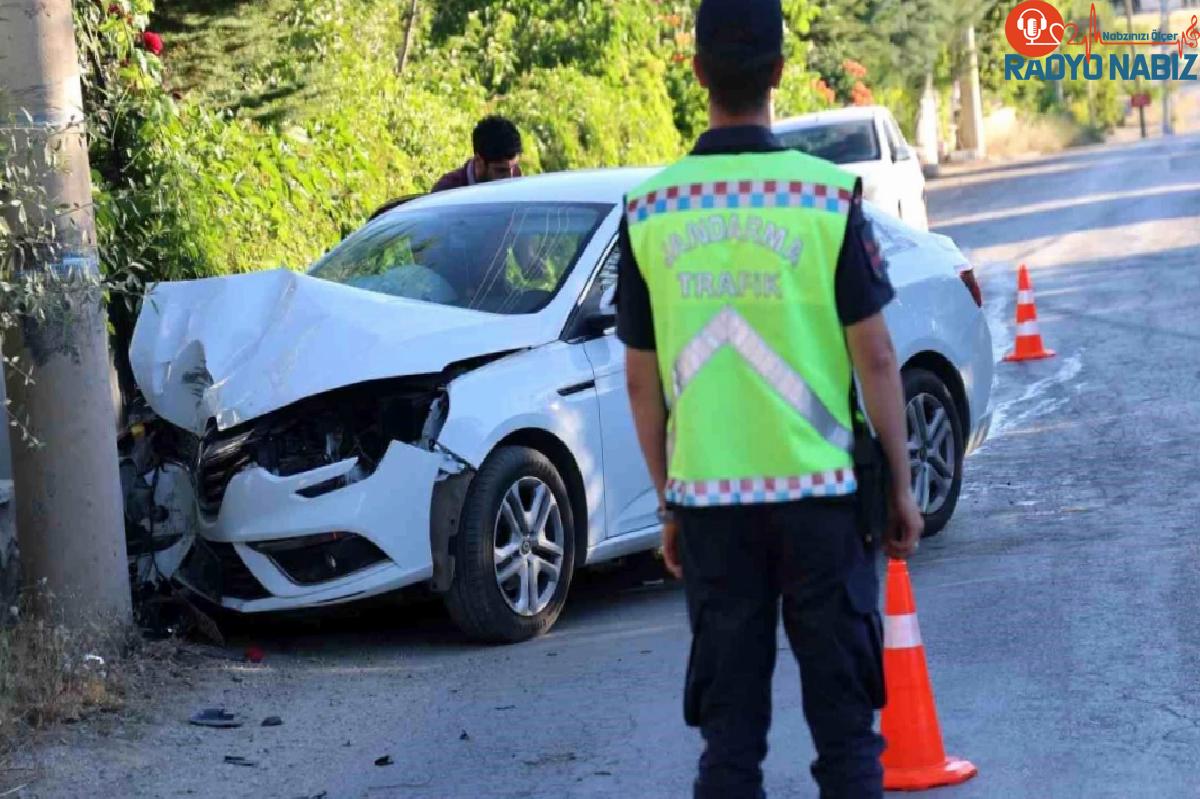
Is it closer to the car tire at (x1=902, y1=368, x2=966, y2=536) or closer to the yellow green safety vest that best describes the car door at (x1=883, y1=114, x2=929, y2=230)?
the car tire at (x1=902, y1=368, x2=966, y2=536)

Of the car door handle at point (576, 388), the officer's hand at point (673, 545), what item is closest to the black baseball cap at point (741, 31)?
the officer's hand at point (673, 545)

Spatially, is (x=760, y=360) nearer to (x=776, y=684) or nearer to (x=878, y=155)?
(x=776, y=684)

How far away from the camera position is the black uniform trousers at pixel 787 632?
12.1ft

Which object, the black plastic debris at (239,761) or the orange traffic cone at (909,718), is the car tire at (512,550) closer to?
the black plastic debris at (239,761)

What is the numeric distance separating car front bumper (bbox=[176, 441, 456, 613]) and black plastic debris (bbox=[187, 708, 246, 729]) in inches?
27.6

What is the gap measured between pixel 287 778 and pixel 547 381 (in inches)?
85.6

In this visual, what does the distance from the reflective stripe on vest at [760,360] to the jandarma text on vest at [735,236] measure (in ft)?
0.47

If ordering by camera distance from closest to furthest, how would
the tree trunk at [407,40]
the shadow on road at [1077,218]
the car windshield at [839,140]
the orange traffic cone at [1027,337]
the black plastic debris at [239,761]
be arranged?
the black plastic debris at [239,761], the orange traffic cone at [1027,337], the tree trunk at [407,40], the car windshield at [839,140], the shadow on road at [1077,218]

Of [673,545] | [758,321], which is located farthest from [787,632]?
[758,321]

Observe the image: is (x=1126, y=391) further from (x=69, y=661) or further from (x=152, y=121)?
(x=69, y=661)

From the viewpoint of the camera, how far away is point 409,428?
7.11 meters

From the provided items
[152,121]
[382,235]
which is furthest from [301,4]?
[382,235]

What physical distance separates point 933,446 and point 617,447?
1660mm

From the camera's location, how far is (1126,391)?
1209 cm
